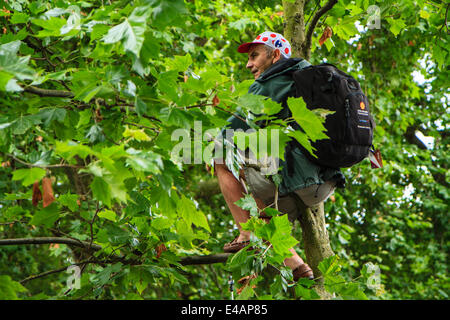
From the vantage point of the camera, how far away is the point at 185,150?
1.86 m

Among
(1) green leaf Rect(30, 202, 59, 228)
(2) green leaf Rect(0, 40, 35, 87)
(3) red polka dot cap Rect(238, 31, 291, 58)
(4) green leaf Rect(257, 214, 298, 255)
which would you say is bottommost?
(4) green leaf Rect(257, 214, 298, 255)

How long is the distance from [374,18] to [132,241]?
77.0 inches

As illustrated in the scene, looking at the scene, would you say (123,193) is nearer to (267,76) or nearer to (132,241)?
(132,241)

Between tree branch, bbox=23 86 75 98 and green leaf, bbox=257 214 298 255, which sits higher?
tree branch, bbox=23 86 75 98

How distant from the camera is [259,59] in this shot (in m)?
3.06

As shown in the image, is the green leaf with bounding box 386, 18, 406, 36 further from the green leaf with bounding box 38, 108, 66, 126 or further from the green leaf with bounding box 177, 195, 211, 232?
the green leaf with bounding box 38, 108, 66, 126

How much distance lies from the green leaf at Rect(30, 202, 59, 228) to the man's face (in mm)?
1446

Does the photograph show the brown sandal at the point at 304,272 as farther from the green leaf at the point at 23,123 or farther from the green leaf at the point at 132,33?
the green leaf at the point at 132,33

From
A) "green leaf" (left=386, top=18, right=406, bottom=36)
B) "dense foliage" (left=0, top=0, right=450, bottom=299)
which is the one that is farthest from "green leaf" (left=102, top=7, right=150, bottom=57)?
"green leaf" (left=386, top=18, right=406, bottom=36)

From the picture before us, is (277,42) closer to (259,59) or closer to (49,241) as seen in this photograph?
(259,59)

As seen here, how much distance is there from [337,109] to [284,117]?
261 millimetres

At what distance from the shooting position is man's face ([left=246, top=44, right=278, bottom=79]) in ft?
9.94

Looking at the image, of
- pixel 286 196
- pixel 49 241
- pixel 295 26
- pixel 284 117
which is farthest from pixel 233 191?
pixel 295 26
